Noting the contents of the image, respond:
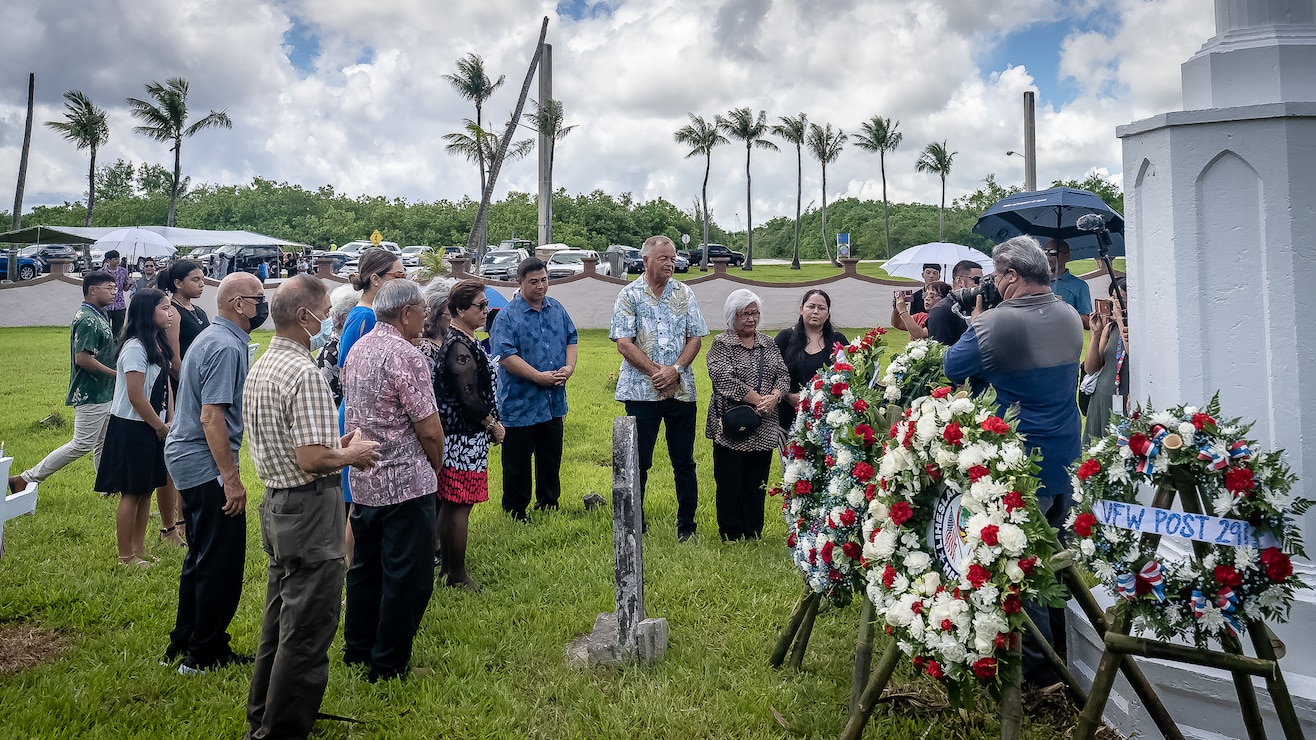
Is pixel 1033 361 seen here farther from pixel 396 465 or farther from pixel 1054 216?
pixel 1054 216

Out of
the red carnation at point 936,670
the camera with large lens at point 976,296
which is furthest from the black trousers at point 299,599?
the camera with large lens at point 976,296

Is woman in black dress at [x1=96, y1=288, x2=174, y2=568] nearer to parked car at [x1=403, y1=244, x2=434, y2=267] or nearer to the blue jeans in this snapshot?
the blue jeans

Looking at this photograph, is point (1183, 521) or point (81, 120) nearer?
point (1183, 521)

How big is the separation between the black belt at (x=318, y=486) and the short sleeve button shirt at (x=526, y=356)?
283cm

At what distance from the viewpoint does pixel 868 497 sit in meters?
3.51

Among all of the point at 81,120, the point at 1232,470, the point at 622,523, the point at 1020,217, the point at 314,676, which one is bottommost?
the point at 314,676

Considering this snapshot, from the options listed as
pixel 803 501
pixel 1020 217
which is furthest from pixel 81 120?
pixel 803 501

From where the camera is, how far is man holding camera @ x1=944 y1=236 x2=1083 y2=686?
13.0 ft

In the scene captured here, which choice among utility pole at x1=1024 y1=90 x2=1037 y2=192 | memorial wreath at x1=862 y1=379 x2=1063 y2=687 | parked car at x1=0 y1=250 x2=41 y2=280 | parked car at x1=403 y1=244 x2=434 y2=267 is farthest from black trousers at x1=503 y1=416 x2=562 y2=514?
parked car at x1=0 y1=250 x2=41 y2=280

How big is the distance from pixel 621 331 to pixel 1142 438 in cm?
405

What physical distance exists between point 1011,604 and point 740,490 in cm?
346

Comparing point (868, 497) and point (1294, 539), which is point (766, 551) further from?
point (1294, 539)

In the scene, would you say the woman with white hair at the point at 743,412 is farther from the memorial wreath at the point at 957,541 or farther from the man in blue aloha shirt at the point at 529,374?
the memorial wreath at the point at 957,541

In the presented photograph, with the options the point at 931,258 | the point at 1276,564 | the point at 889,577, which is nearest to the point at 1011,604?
the point at 889,577
